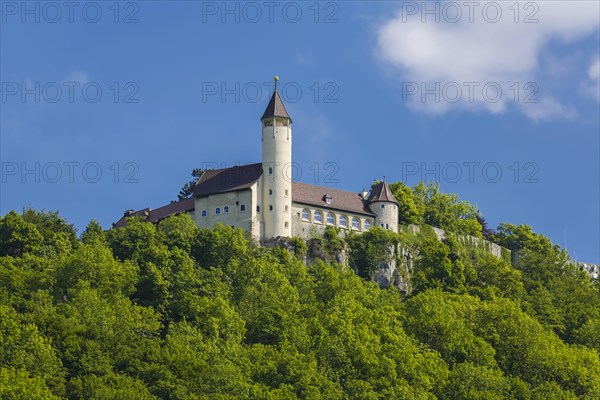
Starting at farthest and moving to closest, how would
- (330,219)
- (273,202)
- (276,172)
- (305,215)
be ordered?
(330,219) → (305,215) → (276,172) → (273,202)

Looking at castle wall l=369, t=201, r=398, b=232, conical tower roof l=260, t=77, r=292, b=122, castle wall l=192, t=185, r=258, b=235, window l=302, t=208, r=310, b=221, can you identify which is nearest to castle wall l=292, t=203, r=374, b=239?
window l=302, t=208, r=310, b=221

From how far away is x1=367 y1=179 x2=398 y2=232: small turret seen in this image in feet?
369

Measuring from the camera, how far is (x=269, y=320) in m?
92.4

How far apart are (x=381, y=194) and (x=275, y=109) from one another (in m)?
10.6

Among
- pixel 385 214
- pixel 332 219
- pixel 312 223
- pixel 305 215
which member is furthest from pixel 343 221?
pixel 385 214

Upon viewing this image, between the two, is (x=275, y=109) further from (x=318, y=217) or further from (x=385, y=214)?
(x=385, y=214)

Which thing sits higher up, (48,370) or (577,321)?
(577,321)

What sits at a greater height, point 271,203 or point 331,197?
point 331,197

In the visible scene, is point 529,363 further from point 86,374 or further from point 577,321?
point 86,374

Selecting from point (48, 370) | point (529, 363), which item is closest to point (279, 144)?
point (529, 363)

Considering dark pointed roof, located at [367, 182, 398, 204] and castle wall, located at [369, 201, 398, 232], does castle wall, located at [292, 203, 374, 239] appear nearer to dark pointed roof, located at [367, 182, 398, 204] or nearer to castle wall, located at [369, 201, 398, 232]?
castle wall, located at [369, 201, 398, 232]

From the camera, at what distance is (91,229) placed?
10388 centimetres

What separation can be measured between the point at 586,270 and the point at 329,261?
91.8 ft

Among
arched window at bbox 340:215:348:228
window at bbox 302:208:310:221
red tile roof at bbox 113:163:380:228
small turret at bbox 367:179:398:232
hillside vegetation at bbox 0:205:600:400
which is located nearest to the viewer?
hillside vegetation at bbox 0:205:600:400
